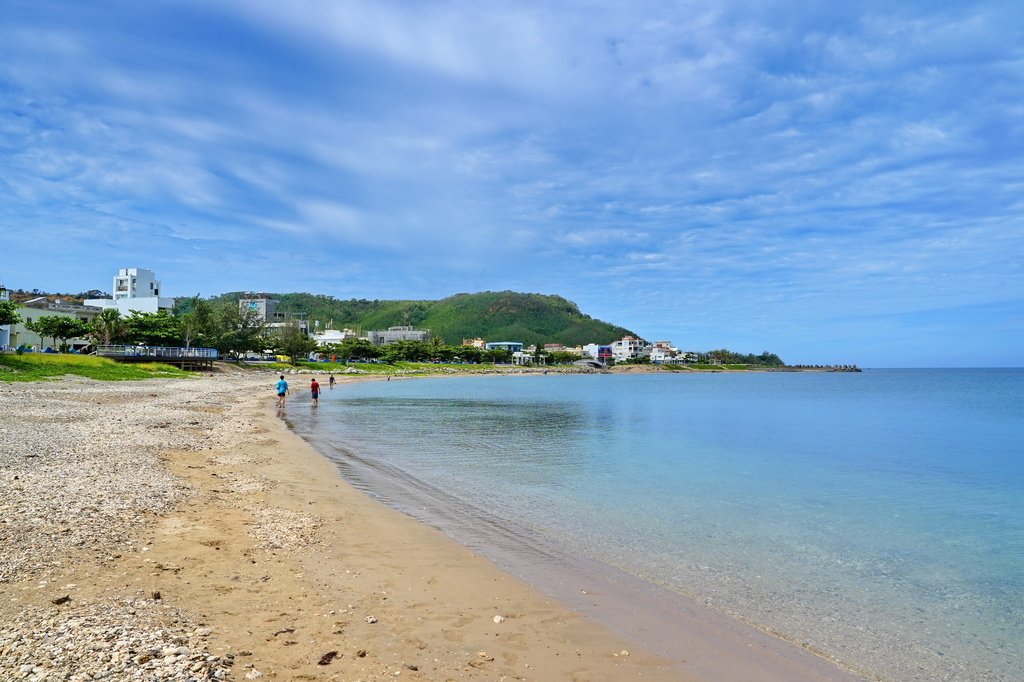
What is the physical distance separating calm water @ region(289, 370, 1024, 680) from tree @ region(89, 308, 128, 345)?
4678cm

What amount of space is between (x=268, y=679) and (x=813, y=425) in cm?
3535

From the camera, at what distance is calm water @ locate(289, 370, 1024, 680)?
6648 mm

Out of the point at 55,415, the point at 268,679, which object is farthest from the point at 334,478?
the point at 55,415

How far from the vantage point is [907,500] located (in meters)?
13.9

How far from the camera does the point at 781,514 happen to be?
11.9 metres

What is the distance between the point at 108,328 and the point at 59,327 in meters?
4.09

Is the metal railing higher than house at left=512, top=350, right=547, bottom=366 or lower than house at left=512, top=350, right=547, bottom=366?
lower

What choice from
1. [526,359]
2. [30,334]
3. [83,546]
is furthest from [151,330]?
[526,359]

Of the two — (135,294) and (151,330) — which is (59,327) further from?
(135,294)

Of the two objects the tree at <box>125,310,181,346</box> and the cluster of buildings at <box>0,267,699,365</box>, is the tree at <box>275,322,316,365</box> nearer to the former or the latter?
the cluster of buildings at <box>0,267,699,365</box>

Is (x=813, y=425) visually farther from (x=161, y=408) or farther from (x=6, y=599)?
(x=6, y=599)

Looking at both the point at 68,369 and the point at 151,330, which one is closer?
the point at 68,369

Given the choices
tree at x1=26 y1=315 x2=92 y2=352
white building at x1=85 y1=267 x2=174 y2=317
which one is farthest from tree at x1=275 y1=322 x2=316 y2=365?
tree at x1=26 y1=315 x2=92 y2=352

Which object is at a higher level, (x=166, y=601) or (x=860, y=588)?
(x=166, y=601)
